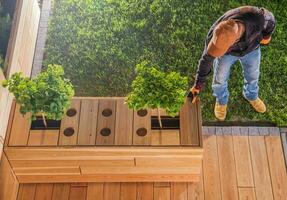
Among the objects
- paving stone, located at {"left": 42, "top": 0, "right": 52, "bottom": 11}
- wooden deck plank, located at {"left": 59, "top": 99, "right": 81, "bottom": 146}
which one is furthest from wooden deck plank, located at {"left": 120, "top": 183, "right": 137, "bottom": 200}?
paving stone, located at {"left": 42, "top": 0, "right": 52, "bottom": 11}

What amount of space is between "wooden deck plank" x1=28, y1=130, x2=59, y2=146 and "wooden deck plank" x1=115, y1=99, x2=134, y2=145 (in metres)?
0.44

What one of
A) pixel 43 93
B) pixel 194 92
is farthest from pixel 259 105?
pixel 43 93

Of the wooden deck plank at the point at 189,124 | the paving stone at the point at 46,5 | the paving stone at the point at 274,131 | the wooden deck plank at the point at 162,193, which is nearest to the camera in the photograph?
the wooden deck plank at the point at 189,124

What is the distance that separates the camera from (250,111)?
3936 millimetres

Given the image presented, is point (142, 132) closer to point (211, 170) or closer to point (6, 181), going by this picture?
point (211, 170)

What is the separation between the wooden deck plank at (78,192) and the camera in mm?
3531

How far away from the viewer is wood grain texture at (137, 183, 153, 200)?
11.5 feet

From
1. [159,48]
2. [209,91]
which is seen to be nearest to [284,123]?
Answer: [209,91]

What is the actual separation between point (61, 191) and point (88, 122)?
0.69 metres

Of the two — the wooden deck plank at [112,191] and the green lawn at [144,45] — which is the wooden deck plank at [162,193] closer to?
the wooden deck plank at [112,191]

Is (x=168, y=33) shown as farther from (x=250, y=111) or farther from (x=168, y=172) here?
(x=168, y=172)

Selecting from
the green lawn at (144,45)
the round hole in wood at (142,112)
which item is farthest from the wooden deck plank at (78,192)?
the green lawn at (144,45)

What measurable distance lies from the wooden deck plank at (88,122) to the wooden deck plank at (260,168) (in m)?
1.38

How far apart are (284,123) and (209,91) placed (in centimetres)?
71
